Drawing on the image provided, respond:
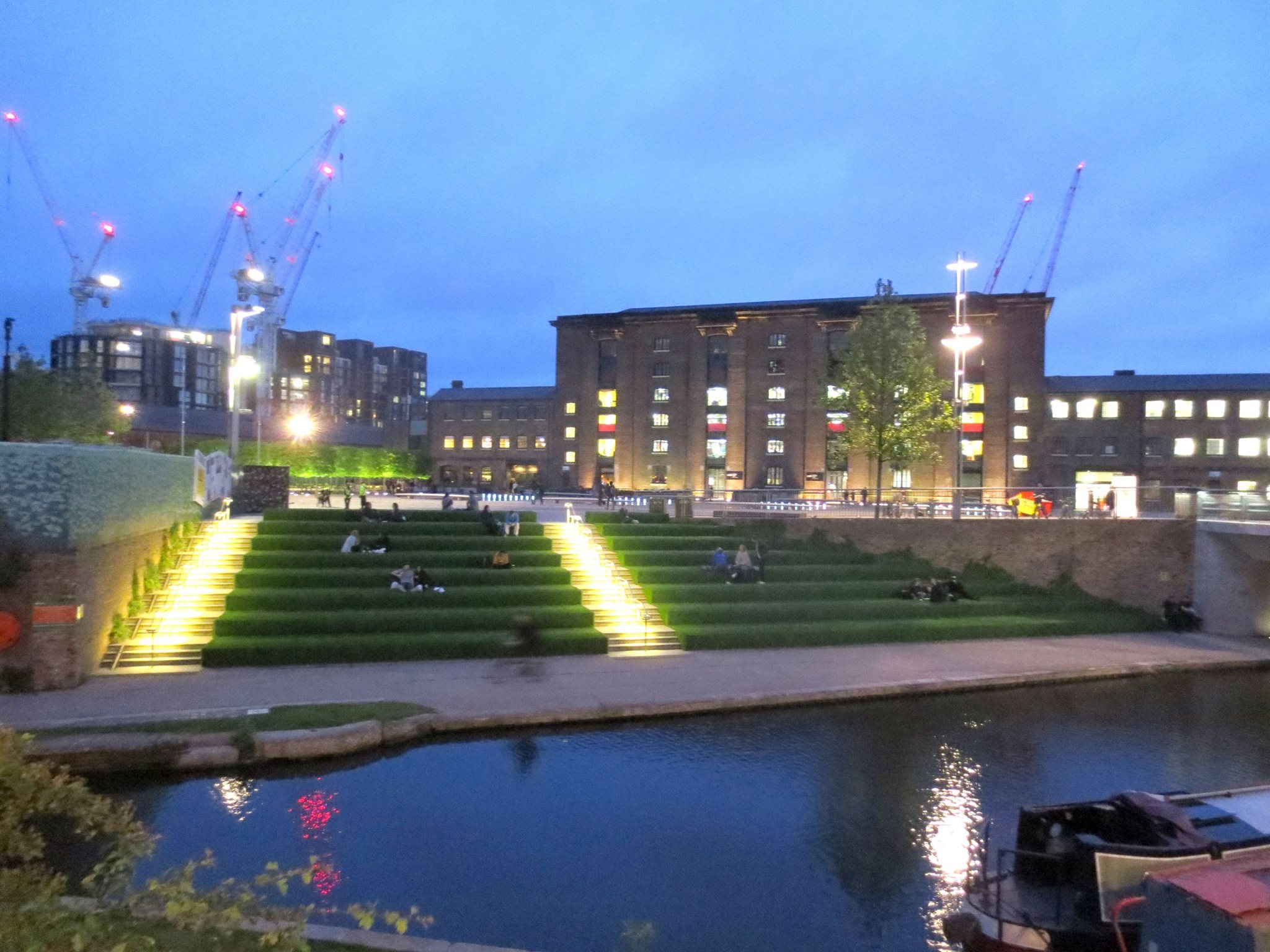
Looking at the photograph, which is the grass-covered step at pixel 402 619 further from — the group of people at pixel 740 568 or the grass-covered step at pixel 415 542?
the group of people at pixel 740 568

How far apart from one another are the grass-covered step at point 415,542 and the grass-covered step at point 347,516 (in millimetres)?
1624

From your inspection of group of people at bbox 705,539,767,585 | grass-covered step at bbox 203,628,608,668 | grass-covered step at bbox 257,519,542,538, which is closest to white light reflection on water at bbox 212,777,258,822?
grass-covered step at bbox 203,628,608,668

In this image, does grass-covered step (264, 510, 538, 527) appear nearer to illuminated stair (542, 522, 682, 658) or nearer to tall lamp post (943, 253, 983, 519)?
illuminated stair (542, 522, 682, 658)

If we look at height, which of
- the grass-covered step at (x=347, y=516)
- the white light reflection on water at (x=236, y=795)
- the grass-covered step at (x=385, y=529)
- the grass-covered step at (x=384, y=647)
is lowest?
the white light reflection on water at (x=236, y=795)

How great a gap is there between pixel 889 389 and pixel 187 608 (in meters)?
24.1

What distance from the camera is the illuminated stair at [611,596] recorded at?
20.9 metres

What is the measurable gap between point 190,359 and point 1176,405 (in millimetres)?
137526

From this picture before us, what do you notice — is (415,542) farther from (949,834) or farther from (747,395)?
(747,395)

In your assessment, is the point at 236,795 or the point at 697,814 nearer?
the point at 697,814

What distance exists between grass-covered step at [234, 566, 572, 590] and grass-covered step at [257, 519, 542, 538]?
2499 millimetres

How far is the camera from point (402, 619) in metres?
19.9

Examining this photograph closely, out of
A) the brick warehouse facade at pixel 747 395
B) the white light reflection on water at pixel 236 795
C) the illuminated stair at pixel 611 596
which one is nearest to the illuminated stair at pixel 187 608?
the white light reflection on water at pixel 236 795

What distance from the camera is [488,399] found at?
271ft

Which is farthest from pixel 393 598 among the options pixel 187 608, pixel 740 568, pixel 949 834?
pixel 949 834
